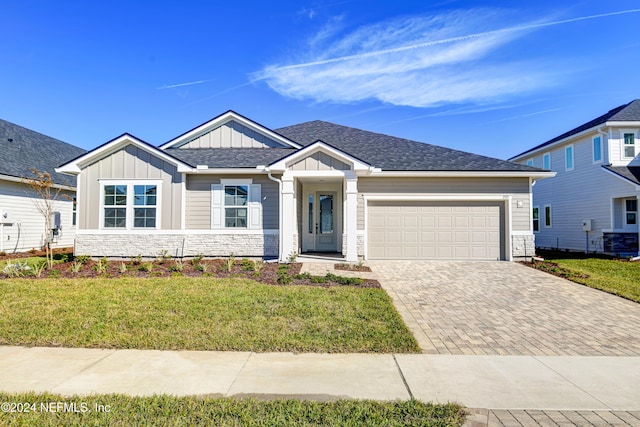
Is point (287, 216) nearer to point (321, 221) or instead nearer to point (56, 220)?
point (321, 221)

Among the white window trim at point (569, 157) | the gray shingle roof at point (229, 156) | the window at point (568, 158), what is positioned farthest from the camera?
the window at point (568, 158)

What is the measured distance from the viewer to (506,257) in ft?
41.4

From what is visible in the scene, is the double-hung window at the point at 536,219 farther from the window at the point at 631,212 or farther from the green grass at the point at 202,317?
the green grass at the point at 202,317

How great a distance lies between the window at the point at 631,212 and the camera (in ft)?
50.0

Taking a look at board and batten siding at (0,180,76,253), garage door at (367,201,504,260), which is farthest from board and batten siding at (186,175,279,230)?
board and batten siding at (0,180,76,253)

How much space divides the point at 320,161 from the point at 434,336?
7.92 metres

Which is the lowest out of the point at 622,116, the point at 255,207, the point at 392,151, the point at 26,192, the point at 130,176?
the point at 255,207

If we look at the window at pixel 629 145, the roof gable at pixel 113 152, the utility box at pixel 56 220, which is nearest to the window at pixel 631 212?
the window at pixel 629 145

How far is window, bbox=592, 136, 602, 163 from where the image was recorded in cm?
1606

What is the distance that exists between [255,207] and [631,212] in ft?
53.7

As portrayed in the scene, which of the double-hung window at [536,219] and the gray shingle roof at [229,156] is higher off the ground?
the gray shingle roof at [229,156]

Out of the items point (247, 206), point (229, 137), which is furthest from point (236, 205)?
point (229, 137)

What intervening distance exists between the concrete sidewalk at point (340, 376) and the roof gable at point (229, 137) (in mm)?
11624

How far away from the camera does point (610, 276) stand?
9945 mm
